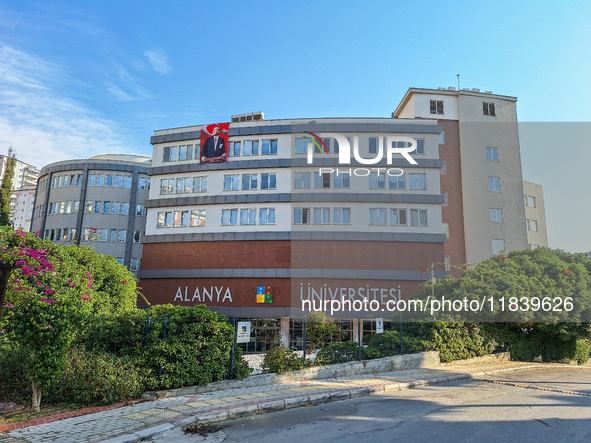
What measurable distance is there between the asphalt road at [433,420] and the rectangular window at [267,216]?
2661 centimetres

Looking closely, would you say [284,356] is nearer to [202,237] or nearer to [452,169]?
[202,237]

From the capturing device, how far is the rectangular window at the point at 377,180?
127ft

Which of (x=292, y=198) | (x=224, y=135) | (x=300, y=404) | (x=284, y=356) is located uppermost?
(x=224, y=135)

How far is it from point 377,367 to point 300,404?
607cm

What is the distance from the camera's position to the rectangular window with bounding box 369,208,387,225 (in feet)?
124

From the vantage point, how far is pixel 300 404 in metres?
11.6

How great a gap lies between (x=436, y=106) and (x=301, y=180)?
652 inches

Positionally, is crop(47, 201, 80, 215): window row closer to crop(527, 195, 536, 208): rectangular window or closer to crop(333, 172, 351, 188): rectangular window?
crop(333, 172, 351, 188): rectangular window

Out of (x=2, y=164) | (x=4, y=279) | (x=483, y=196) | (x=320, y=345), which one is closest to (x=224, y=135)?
(x=483, y=196)

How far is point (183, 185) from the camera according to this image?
42375mm

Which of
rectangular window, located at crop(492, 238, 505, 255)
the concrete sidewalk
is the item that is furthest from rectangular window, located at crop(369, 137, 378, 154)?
the concrete sidewalk

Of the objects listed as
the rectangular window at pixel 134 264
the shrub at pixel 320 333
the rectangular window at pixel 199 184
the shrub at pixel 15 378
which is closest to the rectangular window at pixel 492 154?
the rectangular window at pixel 199 184

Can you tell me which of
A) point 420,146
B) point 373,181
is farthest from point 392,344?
point 420,146

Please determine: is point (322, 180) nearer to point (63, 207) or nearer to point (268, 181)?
point (268, 181)
